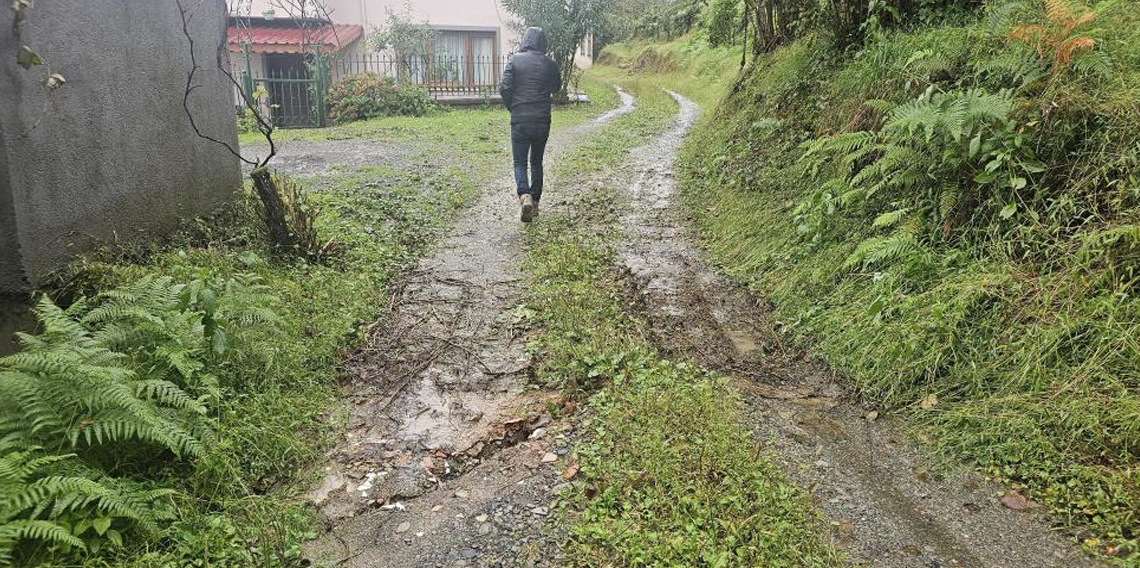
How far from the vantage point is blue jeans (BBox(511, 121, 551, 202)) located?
8055 millimetres

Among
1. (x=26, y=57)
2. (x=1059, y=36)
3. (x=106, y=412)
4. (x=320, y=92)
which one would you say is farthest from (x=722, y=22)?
(x=106, y=412)

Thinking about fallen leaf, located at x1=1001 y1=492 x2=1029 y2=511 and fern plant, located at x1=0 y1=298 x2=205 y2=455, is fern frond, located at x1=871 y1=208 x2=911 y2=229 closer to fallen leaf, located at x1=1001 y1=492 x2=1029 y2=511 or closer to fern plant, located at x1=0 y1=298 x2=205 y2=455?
fallen leaf, located at x1=1001 y1=492 x2=1029 y2=511

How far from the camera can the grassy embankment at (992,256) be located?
133 inches

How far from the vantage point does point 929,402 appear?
3895 mm

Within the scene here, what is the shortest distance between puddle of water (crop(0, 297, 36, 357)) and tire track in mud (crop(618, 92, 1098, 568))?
4.34 meters

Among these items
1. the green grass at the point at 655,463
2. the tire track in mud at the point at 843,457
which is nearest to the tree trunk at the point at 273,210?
the green grass at the point at 655,463

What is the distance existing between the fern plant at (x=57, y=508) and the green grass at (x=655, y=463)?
1.87 m

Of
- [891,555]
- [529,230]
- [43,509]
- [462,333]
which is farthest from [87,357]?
[529,230]

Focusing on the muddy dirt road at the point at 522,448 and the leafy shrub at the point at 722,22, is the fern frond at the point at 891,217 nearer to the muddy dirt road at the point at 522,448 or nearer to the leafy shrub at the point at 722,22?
the muddy dirt road at the point at 522,448

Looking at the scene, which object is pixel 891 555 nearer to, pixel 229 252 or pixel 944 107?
pixel 944 107

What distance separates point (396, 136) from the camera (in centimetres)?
1473

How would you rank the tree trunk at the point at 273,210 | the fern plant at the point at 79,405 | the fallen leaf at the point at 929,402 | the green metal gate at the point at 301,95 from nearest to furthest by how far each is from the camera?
the fern plant at the point at 79,405 < the fallen leaf at the point at 929,402 < the tree trunk at the point at 273,210 < the green metal gate at the point at 301,95

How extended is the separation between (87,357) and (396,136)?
11751mm

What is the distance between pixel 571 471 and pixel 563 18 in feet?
60.2
